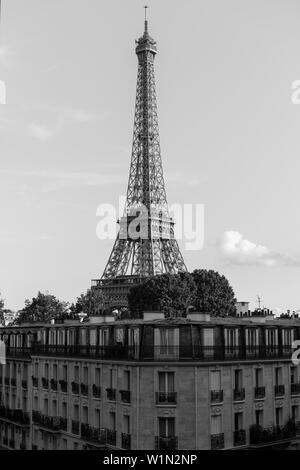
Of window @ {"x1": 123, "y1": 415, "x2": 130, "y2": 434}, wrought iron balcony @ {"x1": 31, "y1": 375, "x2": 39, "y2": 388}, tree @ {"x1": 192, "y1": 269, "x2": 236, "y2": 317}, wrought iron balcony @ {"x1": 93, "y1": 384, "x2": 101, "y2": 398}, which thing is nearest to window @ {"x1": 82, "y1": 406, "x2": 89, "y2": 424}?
wrought iron balcony @ {"x1": 93, "y1": 384, "x2": 101, "y2": 398}

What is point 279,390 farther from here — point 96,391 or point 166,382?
point 96,391

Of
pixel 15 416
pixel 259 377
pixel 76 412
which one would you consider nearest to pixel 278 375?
pixel 259 377

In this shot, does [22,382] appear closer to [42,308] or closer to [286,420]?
[286,420]

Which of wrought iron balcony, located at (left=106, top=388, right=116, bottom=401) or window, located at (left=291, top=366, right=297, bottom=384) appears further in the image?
window, located at (left=291, top=366, right=297, bottom=384)

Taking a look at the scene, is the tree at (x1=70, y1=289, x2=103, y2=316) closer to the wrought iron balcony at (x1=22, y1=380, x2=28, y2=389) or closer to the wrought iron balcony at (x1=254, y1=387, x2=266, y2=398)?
the wrought iron balcony at (x1=22, y1=380, x2=28, y2=389)

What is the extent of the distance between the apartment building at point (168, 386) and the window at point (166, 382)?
56 mm

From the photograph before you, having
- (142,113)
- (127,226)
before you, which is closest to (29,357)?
(127,226)

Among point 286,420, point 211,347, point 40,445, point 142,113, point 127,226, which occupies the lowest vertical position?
point 40,445

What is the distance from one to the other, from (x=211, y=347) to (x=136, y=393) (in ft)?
16.7

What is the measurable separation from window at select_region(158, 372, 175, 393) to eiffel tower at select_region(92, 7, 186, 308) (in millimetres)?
102122

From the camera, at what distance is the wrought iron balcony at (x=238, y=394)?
39.2 metres

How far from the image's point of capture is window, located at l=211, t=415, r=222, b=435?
37472 millimetres
